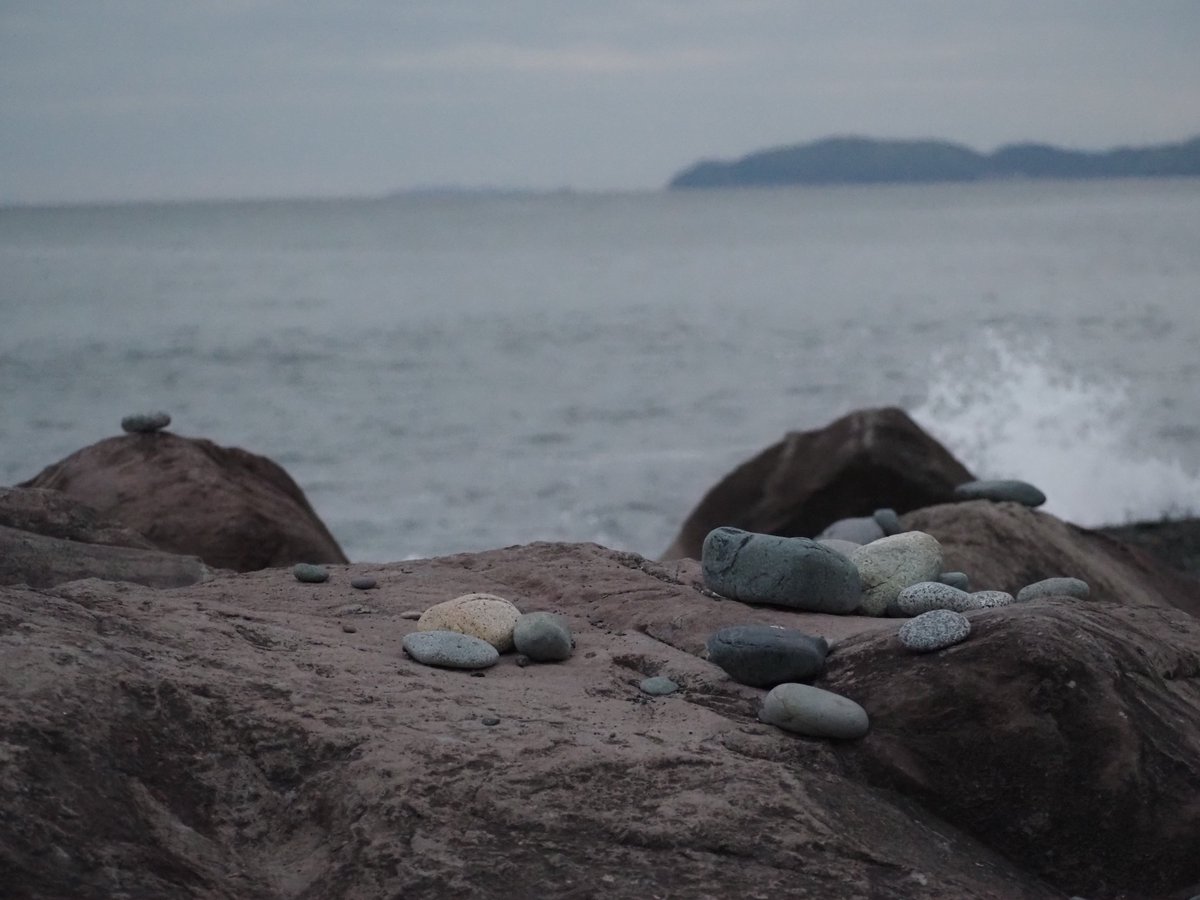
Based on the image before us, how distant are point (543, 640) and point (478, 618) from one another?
0.26 metres

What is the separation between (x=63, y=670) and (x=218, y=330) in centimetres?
2627

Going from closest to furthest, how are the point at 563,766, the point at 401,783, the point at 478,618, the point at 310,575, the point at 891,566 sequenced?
the point at 401,783
the point at 563,766
the point at 478,618
the point at 891,566
the point at 310,575

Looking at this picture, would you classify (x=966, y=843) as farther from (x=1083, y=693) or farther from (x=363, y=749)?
(x=363, y=749)

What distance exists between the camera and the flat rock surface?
113 inches

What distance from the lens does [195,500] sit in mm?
7258

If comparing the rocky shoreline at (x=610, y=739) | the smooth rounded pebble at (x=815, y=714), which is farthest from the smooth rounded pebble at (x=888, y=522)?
the smooth rounded pebble at (x=815, y=714)

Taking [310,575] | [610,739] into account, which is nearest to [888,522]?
[310,575]

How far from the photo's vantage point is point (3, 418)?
57.6 ft

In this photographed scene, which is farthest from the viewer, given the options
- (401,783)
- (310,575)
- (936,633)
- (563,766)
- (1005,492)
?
(1005,492)

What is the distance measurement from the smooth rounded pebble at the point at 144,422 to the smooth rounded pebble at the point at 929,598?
4986 mm

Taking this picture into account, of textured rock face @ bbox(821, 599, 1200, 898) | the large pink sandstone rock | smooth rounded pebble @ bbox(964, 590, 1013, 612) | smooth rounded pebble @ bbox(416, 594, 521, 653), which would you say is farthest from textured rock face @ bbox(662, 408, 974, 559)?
textured rock face @ bbox(821, 599, 1200, 898)

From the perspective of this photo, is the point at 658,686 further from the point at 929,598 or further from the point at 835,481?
the point at 835,481

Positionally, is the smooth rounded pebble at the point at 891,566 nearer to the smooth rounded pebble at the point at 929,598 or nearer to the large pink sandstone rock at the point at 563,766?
the smooth rounded pebble at the point at 929,598

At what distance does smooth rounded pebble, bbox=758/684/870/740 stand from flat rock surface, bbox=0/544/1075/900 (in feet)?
A: 0.18
